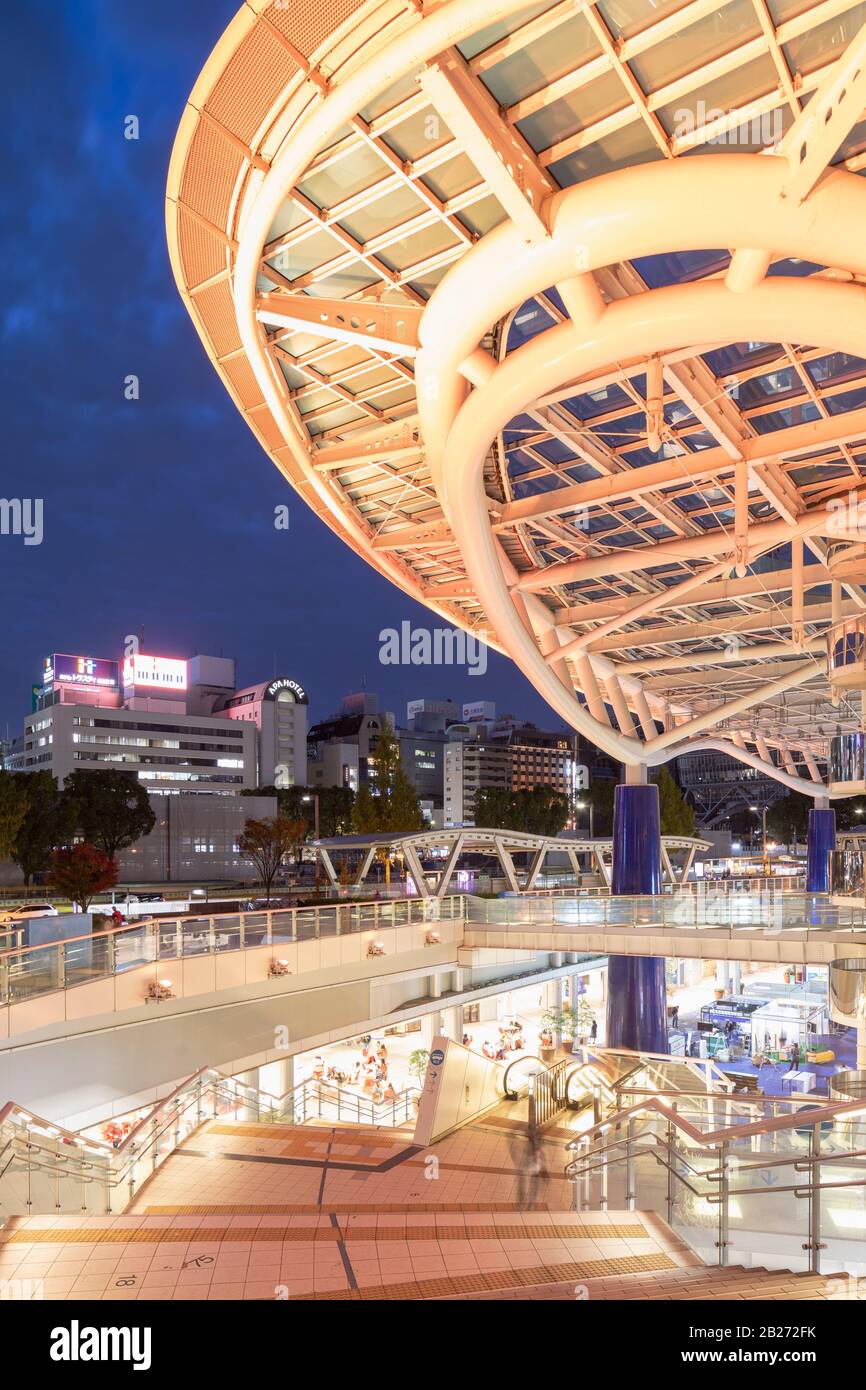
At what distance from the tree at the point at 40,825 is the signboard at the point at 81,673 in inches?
1714

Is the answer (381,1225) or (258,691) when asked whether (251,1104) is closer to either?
(381,1225)

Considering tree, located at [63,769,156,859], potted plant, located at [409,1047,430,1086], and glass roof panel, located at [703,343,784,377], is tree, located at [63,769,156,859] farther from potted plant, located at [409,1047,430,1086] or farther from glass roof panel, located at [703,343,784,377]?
glass roof panel, located at [703,343,784,377]

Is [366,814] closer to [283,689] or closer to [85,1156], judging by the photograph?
[85,1156]

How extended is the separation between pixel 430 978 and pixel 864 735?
15.1 m

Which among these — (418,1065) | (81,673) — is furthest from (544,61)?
(81,673)

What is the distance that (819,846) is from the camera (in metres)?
61.3

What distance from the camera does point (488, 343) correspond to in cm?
1355

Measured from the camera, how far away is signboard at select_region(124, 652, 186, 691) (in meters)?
93.6

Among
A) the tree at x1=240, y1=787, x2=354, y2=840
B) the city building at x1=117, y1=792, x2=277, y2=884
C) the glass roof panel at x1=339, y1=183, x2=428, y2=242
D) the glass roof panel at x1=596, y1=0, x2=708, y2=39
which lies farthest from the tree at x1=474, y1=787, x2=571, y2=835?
→ the glass roof panel at x1=596, y1=0, x2=708, y2=39

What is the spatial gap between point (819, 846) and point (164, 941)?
181 ft

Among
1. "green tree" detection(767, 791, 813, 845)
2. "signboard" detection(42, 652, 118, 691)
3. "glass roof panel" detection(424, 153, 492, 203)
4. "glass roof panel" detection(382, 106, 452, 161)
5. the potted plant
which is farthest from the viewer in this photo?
"green tree" detection(767, 791, 813, 845)

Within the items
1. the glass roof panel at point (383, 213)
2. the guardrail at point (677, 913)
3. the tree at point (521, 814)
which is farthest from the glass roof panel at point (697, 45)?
the tree at point (521, 814)

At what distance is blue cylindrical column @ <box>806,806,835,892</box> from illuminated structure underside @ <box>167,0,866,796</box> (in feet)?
138
